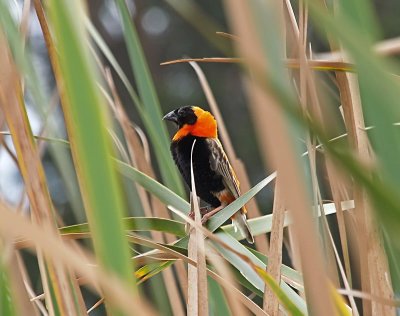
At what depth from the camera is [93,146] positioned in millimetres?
506

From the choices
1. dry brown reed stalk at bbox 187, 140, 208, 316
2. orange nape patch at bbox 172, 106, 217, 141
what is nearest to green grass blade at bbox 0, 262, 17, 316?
dry brown reed stalk at bbox 187, 140, 208, 316

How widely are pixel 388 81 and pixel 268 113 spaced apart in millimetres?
99

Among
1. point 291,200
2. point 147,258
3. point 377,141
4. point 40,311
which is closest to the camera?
point 291,200

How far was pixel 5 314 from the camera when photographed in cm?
69

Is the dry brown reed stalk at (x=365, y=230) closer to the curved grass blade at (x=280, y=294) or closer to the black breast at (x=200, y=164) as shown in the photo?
the curved grass blade at (x=280, y=294)

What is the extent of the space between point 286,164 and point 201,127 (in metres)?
1.87

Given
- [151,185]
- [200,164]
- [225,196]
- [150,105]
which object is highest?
[150,105]

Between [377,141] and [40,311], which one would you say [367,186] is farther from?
[40,311]

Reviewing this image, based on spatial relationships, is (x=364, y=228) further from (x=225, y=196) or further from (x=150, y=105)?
(x=225, y=196)

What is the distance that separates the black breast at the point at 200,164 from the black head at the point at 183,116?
68 millimetres

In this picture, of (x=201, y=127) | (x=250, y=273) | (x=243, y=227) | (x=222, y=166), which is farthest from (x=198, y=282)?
(x=201, y=127)

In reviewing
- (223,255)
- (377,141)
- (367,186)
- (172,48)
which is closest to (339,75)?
(223,255)

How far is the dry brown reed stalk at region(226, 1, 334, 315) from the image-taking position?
43 centimetres

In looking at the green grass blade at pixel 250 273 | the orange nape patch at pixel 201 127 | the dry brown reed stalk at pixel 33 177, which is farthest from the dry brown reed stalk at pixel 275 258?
the orange nape patch at pixel 201 127
